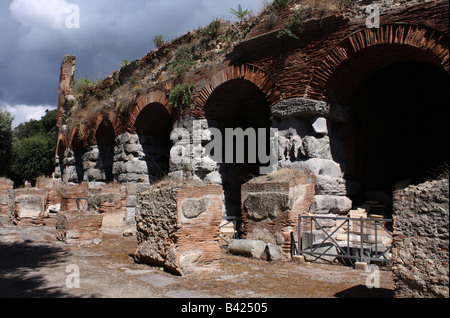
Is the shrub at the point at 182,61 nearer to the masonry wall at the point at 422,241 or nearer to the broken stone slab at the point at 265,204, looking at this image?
the broken stone slab at the point at 265,204

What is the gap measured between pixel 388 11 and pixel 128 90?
9360 mm

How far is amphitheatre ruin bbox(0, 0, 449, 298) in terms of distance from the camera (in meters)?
5.40

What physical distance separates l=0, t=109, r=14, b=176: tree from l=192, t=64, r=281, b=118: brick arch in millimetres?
16765

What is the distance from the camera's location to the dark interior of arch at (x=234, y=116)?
10109 mm

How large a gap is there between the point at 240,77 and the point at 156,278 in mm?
5632

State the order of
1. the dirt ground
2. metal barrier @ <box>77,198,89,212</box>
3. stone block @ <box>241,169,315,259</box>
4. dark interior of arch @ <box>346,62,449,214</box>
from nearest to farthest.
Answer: the dirt ground
stone block @ <box>241,169,315,259</box>
dark interior of arch @ <box>346,62,449,214</box>
metal barrier @ <box>77,198,89,212</box>

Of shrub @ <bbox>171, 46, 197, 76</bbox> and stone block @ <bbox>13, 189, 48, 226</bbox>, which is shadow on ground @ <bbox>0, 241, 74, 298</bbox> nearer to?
stone block @ <bbox>13, 189, 48, 226</bbox>

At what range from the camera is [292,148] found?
813cm

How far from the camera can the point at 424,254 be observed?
11.4 ft

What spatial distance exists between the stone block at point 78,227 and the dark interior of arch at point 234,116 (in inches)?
149

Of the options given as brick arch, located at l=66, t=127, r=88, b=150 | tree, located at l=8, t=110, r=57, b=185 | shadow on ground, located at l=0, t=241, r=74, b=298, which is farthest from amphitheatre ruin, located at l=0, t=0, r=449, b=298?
tree, located at l=8, t=110, r=57, b=185

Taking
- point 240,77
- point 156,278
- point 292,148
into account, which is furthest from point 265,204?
point 240,77

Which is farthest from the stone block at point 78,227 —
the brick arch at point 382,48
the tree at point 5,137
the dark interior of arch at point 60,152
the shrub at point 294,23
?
the tree at point 5,137
